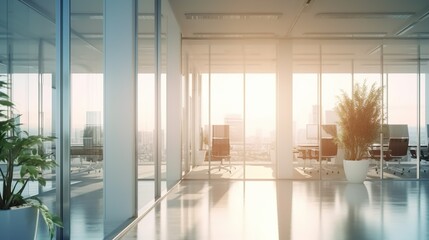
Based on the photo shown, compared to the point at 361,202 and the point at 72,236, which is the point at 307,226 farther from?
the point at 72,236

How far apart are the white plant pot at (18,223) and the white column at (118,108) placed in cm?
201

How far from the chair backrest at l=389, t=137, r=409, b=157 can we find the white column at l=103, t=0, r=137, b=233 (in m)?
8.40

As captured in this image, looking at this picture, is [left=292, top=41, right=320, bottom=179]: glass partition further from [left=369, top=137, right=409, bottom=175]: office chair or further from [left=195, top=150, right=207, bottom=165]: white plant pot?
[left=195, top=150, right=207, bottom=165]: white plant pot

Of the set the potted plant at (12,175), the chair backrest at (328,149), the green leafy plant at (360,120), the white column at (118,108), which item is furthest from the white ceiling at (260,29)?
the potted plant at (12,175)

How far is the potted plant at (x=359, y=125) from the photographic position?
8.87 meters

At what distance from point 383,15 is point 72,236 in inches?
297

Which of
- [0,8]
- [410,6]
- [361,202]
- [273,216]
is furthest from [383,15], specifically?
[0,8]

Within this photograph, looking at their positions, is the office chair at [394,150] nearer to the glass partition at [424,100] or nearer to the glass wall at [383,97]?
the glass wall at [383,97]

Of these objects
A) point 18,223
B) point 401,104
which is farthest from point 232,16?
point 18,223

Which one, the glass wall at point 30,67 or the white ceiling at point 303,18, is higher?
the white ceiling at point 303,18

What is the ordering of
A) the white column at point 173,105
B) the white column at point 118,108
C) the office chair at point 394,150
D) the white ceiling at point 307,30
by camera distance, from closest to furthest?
the white column at point 118,108 → the white ceiling at point 307,30 → the white column at point 173,105 → the office chair at point 394,150

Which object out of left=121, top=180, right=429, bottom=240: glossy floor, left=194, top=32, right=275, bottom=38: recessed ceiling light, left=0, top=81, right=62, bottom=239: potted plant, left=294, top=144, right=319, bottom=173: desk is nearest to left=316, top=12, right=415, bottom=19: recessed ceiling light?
left=194, top=32, right=275, bottom=38: recessed ceiling light

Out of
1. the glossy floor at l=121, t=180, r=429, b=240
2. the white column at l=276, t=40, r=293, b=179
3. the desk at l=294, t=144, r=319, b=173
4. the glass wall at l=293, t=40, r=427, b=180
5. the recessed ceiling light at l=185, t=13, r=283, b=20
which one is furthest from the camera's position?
the desk at l=294, t=144, r=319, b=173

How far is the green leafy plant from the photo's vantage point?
8867 mm
